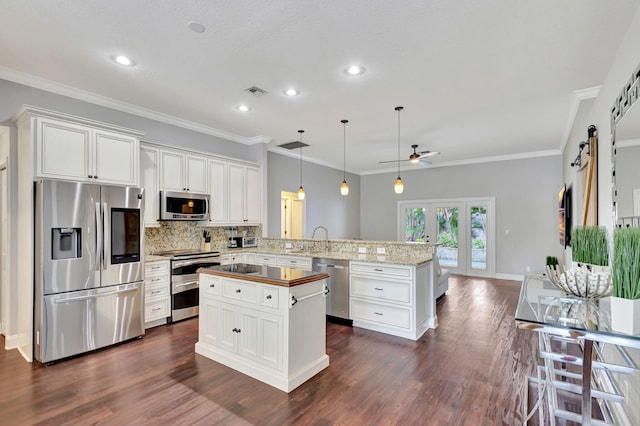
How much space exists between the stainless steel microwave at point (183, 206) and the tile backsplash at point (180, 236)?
1.25 feet

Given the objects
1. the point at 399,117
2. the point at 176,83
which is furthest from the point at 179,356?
the point at 399,117

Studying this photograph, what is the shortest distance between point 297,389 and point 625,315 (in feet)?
7.21

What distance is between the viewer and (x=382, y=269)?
151 inches

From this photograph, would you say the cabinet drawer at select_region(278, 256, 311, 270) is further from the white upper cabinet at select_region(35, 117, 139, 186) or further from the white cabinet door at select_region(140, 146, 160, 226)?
the white upper cabinet at select_region(35, 117, 139, 186)

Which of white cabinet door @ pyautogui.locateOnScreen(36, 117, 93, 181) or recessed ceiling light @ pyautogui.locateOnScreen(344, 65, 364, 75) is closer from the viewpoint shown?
white cabinet door @ pyautogui.locateOnScreen(36, 117, 93, 181)

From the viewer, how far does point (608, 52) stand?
9.42ft

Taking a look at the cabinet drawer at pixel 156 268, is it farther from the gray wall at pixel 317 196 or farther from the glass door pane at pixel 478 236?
the glass door pane at pixel 478 236

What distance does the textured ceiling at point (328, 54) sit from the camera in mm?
2320

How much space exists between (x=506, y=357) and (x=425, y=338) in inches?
33.2

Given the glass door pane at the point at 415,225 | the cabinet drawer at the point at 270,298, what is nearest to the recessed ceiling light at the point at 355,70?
the cabinet drawer at the point at 270,298

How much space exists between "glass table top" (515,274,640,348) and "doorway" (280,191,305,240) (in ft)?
19.0

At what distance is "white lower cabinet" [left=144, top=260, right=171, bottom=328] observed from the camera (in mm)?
3936

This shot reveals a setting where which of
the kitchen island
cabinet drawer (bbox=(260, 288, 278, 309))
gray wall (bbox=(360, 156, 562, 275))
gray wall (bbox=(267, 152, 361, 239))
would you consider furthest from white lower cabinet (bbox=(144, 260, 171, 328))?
gray wall (bbox=(360, 156, 562, 275))

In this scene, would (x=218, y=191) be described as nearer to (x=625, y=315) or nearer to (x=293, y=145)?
(x=293, y=145)
